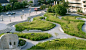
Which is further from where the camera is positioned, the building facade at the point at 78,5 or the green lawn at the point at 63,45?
the building facade at the point at 78,5

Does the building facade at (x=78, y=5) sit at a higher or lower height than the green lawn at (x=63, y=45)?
higher

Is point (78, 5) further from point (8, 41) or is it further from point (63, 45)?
point (8, 41)

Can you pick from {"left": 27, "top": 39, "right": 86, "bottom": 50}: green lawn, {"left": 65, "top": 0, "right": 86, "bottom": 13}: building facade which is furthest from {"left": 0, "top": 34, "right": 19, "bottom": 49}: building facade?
{"left": 65, "top": 0, "right": 86, "bottom": 13}: building facade

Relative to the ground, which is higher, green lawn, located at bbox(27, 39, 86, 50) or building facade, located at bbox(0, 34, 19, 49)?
building facade, located at bbox(0, 34, 19, 49)

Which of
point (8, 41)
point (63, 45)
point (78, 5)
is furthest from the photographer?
point (78, 5)

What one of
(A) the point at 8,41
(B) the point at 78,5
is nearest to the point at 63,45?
(A) the point at 8,41

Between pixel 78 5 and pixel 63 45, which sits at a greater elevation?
pixel 78 5

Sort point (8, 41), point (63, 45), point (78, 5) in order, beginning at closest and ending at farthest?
1. point (8, 41)
2. point (63, 45)
3. point (78, 5)

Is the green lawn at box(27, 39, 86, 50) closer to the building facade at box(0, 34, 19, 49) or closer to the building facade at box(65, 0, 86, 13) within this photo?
the building facade at box(0, 34, 19, 49)

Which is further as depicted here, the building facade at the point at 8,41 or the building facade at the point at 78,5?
the building facade at the point at 78,5

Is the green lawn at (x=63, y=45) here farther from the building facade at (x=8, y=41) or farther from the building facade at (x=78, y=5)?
the building facade at (x=78, y=5)

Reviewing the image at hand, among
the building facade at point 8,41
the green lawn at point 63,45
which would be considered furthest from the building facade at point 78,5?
the building facade at point 8,41

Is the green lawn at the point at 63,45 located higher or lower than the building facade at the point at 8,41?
lower

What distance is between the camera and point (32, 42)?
18.6 meters
